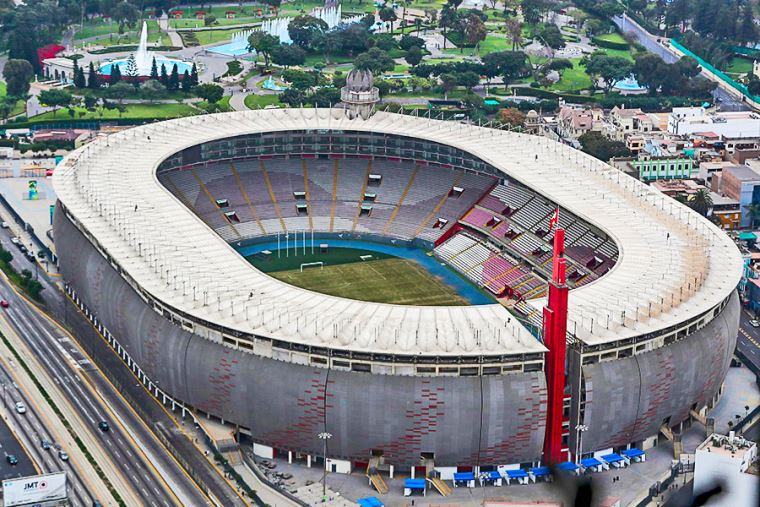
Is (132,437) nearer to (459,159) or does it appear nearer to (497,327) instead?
(497,327)

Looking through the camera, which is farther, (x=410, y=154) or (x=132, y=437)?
(x=410, y=154)

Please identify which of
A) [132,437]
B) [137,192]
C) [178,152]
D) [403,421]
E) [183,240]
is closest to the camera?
[403,421]

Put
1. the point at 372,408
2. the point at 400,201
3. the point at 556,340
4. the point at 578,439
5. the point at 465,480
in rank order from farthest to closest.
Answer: the point at 400,201
the point at 578,439
the point at 465,480
the point at 372,408
the point at 556,340

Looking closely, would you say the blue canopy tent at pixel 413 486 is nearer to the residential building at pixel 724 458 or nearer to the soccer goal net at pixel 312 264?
the residential building at pixel 724 458

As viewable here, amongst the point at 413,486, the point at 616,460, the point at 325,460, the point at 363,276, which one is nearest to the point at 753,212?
the point at 363,276

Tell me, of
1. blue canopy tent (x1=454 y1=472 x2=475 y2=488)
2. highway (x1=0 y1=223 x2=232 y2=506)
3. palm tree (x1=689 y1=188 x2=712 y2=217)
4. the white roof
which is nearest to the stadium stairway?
the white roof

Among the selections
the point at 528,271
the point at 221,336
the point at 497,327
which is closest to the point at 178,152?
the point at 528,271

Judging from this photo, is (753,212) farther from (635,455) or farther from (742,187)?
(635,455)

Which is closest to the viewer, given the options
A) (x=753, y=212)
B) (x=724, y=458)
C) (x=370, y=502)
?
(x=724, y=458)
